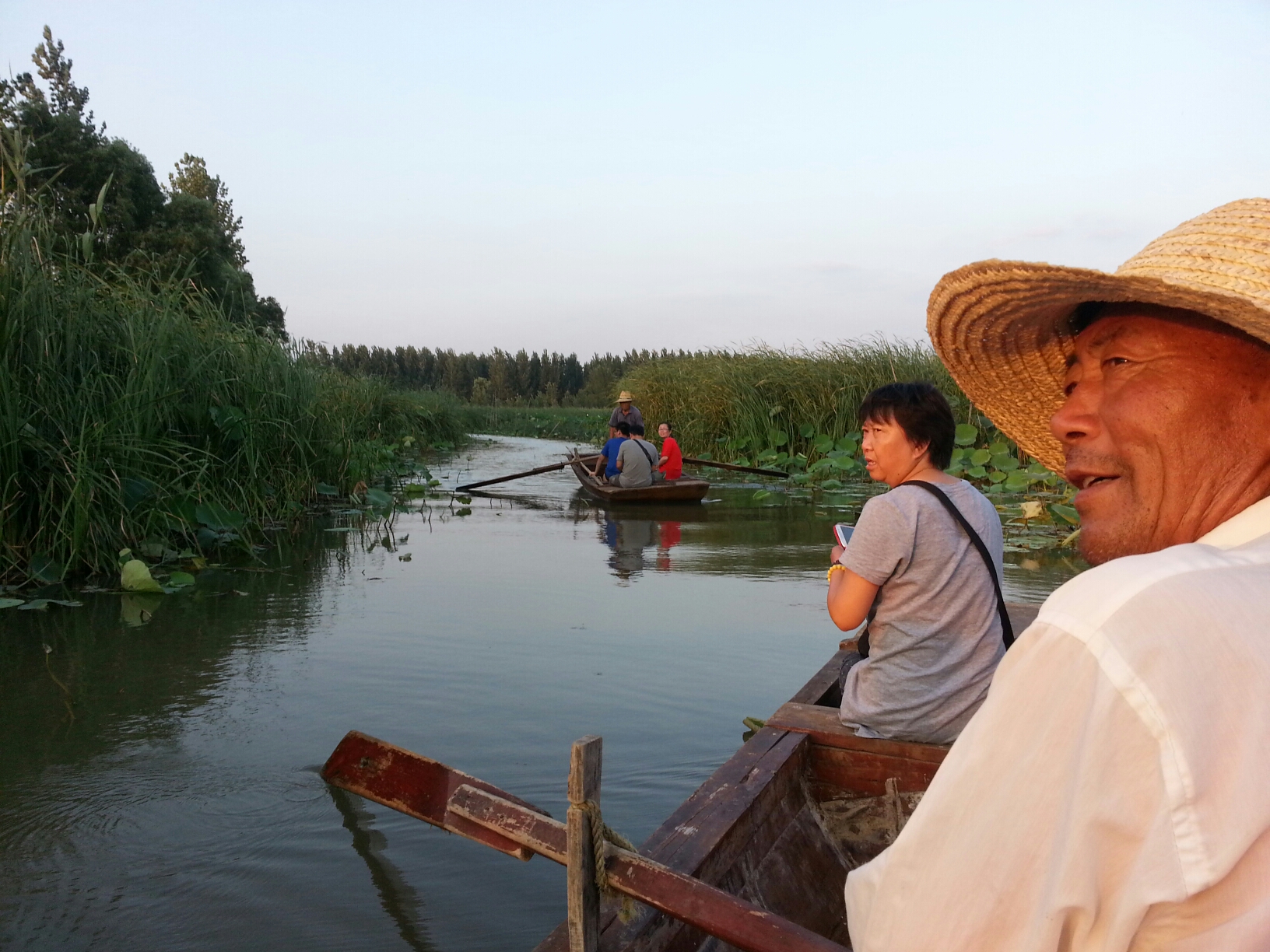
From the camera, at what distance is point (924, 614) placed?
2.79 metres

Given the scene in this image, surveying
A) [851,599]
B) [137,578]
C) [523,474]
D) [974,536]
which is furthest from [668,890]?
[523,474]

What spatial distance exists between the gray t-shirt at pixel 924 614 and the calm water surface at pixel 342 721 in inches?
38.5

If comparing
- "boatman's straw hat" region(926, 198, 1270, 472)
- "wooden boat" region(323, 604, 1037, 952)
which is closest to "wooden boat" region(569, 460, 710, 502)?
"wooden boat" region(323, 604, 1037, 952)

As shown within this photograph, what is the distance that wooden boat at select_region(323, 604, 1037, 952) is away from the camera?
65.8 inches

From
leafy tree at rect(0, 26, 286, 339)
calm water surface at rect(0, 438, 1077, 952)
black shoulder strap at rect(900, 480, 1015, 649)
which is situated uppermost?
leafy tree at rect(0, 26, 286, 339)

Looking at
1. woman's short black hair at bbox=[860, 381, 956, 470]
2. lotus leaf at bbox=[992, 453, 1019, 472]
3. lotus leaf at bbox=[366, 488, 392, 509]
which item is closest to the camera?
woman's short black hair at bbox=[860, 381, 956, 470]

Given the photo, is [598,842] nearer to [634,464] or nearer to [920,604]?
[920,604]

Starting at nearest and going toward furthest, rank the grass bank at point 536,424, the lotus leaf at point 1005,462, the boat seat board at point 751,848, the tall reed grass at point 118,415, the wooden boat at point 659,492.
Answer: the boat seat board at point 751,848 < the tall reed grass at point 118,415 < the wooden boat at point 659,492 < the lotus leaf at point 1005,462 < the grass bank at point 536,424

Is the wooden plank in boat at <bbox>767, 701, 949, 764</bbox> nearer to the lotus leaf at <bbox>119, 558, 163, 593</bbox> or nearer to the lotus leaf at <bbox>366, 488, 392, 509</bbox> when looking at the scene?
the lotus leaf at <bbox>119, 558, 163, 593</bbox>

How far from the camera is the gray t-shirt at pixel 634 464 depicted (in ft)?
40.6

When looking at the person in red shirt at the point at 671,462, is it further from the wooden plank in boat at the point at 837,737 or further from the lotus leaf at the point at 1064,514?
the wooden plank in boat at the point at 837,737

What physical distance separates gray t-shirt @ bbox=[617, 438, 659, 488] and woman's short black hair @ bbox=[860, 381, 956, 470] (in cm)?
941

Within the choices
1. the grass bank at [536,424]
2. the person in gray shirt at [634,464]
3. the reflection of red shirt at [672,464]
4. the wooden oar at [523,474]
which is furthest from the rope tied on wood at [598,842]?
the grass bank at [536,424]

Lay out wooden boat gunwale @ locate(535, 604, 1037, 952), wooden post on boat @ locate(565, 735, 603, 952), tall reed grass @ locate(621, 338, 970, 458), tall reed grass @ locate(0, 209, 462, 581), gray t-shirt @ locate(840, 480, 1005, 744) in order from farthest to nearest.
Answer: tall reed grass @ locate(621, 338, 970, 458) → tall reed grass @ locate(0, 209, 462, 581) → gray t-shirt @ locate(840, 480, 1005, 744) → wooden boat gunwale @ locate(535, 604, 1037, 952) → wooden post on boat @ locate(565, 735, 603, 952)
